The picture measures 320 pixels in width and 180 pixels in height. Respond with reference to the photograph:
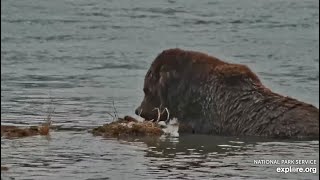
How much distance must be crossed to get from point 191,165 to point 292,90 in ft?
35.2

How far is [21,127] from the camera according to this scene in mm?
16625

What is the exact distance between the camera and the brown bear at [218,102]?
627 inches

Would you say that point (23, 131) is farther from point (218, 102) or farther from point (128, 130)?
point (218, 102)

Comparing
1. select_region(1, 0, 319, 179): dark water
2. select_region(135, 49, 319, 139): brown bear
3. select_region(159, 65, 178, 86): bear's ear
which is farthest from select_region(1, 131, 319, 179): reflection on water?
select_region(159, 65, 178, 86): bear's ear

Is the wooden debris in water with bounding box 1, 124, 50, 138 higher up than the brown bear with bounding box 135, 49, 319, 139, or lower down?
lower down

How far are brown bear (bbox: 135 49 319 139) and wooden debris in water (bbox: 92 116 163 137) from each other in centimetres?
65

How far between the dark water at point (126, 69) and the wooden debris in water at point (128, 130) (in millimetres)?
355

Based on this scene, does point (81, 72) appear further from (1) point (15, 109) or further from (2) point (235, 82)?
(2) point (235, 82)

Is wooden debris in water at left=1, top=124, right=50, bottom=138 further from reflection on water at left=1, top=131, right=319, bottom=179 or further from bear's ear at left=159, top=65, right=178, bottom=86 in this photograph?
bear's ear at left=159, top=65, right=178, bottom=86

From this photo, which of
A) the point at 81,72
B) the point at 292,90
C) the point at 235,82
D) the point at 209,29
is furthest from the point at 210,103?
the point at 209,29

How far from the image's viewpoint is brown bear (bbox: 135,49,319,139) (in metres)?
15.9

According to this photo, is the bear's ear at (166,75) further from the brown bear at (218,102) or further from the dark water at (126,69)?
the dark water at (126,69)

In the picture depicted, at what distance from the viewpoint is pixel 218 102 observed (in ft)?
55.0

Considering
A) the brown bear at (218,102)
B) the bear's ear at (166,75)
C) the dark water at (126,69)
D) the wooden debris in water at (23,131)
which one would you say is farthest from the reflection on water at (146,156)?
the bear's ear at (166,75)
